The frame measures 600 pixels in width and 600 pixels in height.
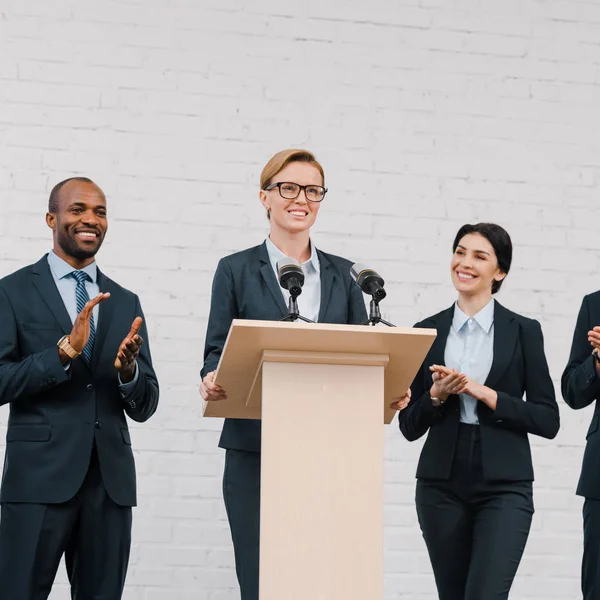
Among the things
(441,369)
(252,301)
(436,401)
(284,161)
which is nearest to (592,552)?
(436,401)

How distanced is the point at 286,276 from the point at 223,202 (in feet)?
7.25

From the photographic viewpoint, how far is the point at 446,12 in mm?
5359

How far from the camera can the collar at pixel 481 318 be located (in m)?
3.82

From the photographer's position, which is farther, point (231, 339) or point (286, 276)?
point (286, 276)

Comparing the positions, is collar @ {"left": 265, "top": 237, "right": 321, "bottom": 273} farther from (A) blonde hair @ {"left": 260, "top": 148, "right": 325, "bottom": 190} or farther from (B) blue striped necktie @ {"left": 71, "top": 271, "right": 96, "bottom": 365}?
(B) blue striped necktie @ {"left": 71, "top": 271, "right": 96, "bottom": 365}

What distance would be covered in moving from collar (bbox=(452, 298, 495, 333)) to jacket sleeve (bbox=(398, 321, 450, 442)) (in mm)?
94

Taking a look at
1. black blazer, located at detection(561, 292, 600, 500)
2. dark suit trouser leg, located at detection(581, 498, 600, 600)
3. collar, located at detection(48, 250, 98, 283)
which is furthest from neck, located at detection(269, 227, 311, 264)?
dark suit trouser leg, located at detection(581, 498, 600, 600)

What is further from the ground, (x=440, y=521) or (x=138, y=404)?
(x=138, y=404)

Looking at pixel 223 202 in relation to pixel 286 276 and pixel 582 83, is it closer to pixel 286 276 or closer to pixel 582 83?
pixel 582 83

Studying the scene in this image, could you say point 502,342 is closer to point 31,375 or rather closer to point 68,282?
point 68,282

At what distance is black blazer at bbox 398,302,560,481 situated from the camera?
3594 mm

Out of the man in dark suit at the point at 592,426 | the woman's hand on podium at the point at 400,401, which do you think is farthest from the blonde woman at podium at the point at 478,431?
the woman's hand on podium at the point at 400,401

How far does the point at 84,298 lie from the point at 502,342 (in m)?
1.41

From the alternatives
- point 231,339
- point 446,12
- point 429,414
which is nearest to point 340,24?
point 446,12
